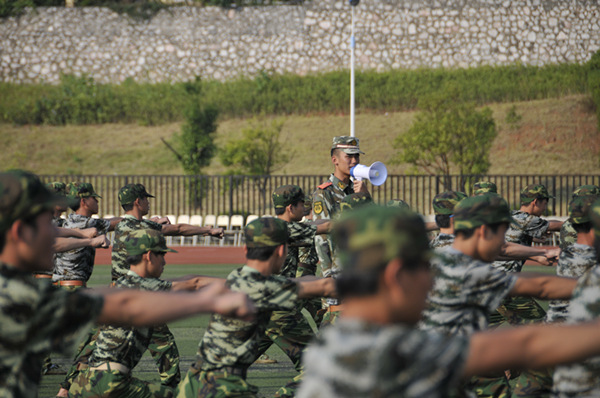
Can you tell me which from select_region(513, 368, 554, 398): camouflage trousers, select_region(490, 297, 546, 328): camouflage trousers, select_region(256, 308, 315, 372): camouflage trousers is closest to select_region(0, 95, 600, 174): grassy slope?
select_region(490, 297, 546, 328): camouflage trousers

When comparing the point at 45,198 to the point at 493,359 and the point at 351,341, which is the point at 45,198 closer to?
the point at 351,341

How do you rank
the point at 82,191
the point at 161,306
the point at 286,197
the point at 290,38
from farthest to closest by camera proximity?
the point at 290,38 → the point at 82,191 → the point at 286,197 → the point at 161,306

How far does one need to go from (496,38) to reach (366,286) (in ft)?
148

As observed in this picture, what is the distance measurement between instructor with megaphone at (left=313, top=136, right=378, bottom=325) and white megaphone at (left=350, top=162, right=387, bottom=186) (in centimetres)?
2

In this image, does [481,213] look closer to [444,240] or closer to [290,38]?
[444,240]

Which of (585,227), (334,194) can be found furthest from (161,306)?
(334,194)

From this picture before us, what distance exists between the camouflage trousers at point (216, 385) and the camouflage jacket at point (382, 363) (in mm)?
2227

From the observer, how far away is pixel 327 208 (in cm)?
834

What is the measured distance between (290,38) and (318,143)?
9333mm

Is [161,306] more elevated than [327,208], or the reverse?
[327,208]

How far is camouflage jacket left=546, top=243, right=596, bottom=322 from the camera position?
19.6 ft

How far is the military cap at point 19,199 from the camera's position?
336 centimetres

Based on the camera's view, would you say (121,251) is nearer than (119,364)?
No

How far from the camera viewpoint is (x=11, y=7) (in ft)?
158
